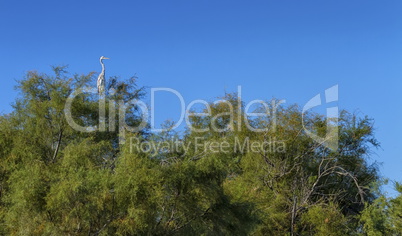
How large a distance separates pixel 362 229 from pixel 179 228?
852cm

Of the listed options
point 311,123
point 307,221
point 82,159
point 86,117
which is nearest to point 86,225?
point 82,159

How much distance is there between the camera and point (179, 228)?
11.7 m

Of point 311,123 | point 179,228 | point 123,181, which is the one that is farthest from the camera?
point 311,123

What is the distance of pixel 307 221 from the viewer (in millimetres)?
17578

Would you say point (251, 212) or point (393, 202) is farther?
point (393, 202)

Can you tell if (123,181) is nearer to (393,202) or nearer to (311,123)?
(393,202)

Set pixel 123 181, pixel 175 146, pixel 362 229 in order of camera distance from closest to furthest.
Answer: pixel 123 181 → pixel 175 146 → pixel 362 229

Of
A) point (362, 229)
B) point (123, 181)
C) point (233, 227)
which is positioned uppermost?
point (123, 181)

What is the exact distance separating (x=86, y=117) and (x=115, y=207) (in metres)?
6.10

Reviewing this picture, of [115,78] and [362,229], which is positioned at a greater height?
[115,78]

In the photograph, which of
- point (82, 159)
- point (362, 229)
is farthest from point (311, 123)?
point (82, 159)

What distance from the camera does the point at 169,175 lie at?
1102 centimetres

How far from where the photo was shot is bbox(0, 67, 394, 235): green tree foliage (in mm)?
10766

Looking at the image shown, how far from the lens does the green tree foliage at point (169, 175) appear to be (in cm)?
1077
